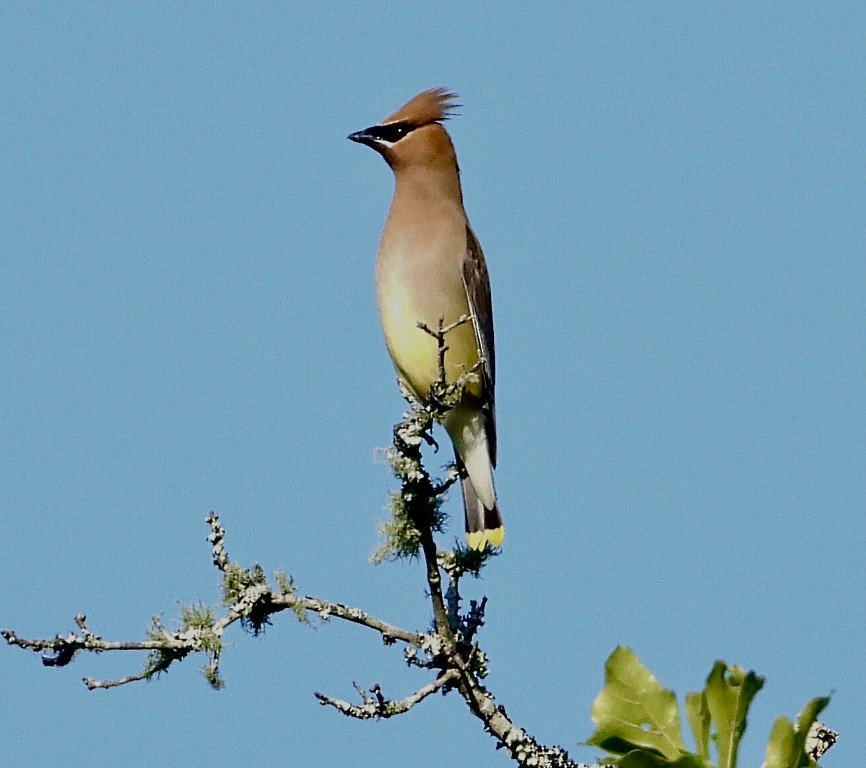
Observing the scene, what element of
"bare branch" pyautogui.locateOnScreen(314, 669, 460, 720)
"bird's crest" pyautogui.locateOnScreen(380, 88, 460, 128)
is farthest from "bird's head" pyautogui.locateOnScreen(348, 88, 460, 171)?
"bare branch" pyautogui.locateOnScreen(314, 669, 460, 720)

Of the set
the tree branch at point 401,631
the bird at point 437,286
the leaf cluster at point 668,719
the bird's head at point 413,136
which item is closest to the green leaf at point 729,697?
the leaf cluster at point 668,719

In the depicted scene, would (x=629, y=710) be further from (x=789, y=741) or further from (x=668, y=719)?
(x=789, y=741)

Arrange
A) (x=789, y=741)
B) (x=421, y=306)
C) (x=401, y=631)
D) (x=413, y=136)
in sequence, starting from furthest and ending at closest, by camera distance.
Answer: (x=413, y=136) < (x=421, y=306) < (x=401, y=631) < (x=789, y=741)

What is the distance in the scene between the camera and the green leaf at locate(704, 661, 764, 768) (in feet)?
7.49

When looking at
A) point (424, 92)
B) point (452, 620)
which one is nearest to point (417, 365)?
point (424, 92)

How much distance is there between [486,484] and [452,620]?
188cm

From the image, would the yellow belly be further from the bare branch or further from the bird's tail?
the bare branch

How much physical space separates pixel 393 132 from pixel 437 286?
2.58 ft

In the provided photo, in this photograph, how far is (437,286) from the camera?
5.76 metres

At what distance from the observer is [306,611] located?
11.6 ft

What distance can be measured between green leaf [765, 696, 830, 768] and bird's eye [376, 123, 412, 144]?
4225mm

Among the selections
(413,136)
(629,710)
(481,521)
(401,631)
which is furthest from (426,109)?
(629,710)

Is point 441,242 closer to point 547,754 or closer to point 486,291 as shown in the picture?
point 486,291

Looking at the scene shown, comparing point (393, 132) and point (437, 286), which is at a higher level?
point (393, 132)
